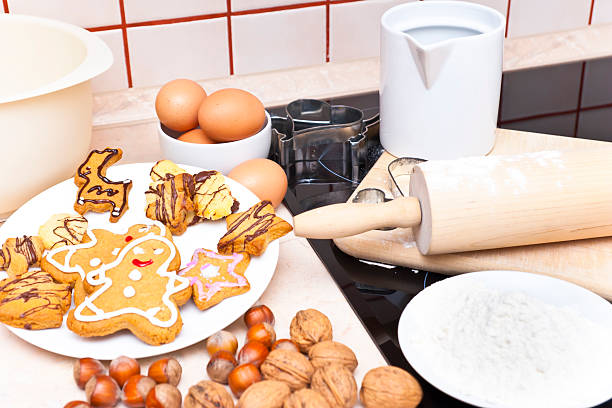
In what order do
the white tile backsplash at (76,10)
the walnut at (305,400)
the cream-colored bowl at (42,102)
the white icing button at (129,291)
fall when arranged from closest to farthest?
1. the walnut at (305,400)
2. the white icing button at (129,291)
3. the cream-colored bowl at (42,102)
4. the white tile backsplash at (76,10)

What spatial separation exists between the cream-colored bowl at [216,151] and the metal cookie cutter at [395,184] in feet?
0.51

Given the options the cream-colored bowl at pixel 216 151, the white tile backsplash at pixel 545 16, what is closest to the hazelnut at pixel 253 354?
the cream-colored bowl at pixel 216 151

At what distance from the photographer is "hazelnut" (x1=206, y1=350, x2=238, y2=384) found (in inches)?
25.4

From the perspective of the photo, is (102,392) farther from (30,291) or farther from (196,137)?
(196,137)

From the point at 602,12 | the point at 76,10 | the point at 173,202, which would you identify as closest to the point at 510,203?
the point at 173,202

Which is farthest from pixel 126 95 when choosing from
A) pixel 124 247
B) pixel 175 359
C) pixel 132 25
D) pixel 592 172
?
pixel 592 172

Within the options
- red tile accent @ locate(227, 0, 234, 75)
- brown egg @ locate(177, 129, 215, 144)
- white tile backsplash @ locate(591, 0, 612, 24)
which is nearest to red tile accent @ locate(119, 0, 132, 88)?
red tile accent @ locate(227, 0, 234, 75)

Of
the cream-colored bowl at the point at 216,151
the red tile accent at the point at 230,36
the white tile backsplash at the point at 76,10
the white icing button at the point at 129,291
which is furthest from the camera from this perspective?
the red tile accent at the point at 230,36

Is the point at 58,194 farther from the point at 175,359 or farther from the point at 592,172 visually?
the point at 592,172

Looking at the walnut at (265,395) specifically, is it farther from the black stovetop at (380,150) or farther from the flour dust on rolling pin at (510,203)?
the flour dust on rolling pin at (510,203)

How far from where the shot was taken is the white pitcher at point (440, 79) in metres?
0.89

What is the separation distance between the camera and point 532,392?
0.62 metres

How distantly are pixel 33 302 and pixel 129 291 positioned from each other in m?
0.09

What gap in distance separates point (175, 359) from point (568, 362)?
37cm
